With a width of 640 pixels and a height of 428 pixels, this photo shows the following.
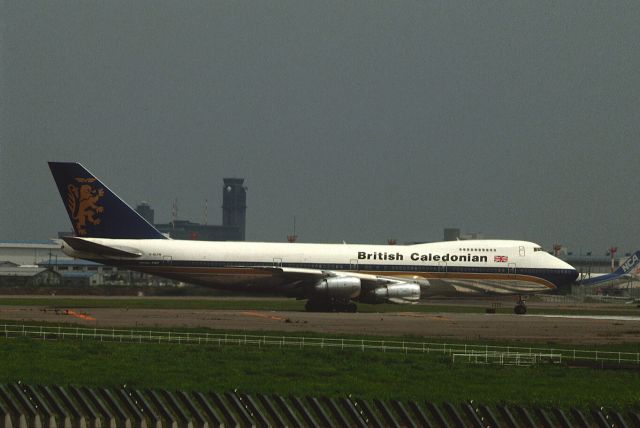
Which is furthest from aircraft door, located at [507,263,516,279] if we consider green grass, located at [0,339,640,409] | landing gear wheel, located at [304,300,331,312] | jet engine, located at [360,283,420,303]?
green grass, located at [0,339,640,409]

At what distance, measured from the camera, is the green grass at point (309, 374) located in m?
22.4

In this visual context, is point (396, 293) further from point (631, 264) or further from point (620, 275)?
point (631, 264)

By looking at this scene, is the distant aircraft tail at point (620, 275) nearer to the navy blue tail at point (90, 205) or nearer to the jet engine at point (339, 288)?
the jet engine at point (339, 288)

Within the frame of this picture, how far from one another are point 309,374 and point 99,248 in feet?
111

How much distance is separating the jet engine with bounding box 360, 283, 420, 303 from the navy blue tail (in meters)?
14.2

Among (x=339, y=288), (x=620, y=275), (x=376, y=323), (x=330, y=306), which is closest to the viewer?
(x=376, y=323)

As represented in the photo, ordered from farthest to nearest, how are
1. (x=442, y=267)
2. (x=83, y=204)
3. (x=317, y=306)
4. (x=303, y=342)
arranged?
1. (x=442, y=267)
2. (x=317, y=306)
3. (x=83, y=204)
4. (x=303, y=342)

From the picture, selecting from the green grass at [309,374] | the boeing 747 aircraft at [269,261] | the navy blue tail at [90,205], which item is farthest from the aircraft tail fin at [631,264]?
the green grass at [309,374]

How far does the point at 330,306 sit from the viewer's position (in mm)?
58594

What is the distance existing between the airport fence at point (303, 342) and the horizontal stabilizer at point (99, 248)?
61.8 feet

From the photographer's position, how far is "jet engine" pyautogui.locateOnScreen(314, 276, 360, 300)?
57031 mm

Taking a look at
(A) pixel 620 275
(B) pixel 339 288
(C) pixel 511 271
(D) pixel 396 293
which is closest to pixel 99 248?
(B) pixel 339 288

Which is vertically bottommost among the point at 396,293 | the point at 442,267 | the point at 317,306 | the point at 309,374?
the point at 309,374

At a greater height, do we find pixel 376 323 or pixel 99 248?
pixel 99 248
